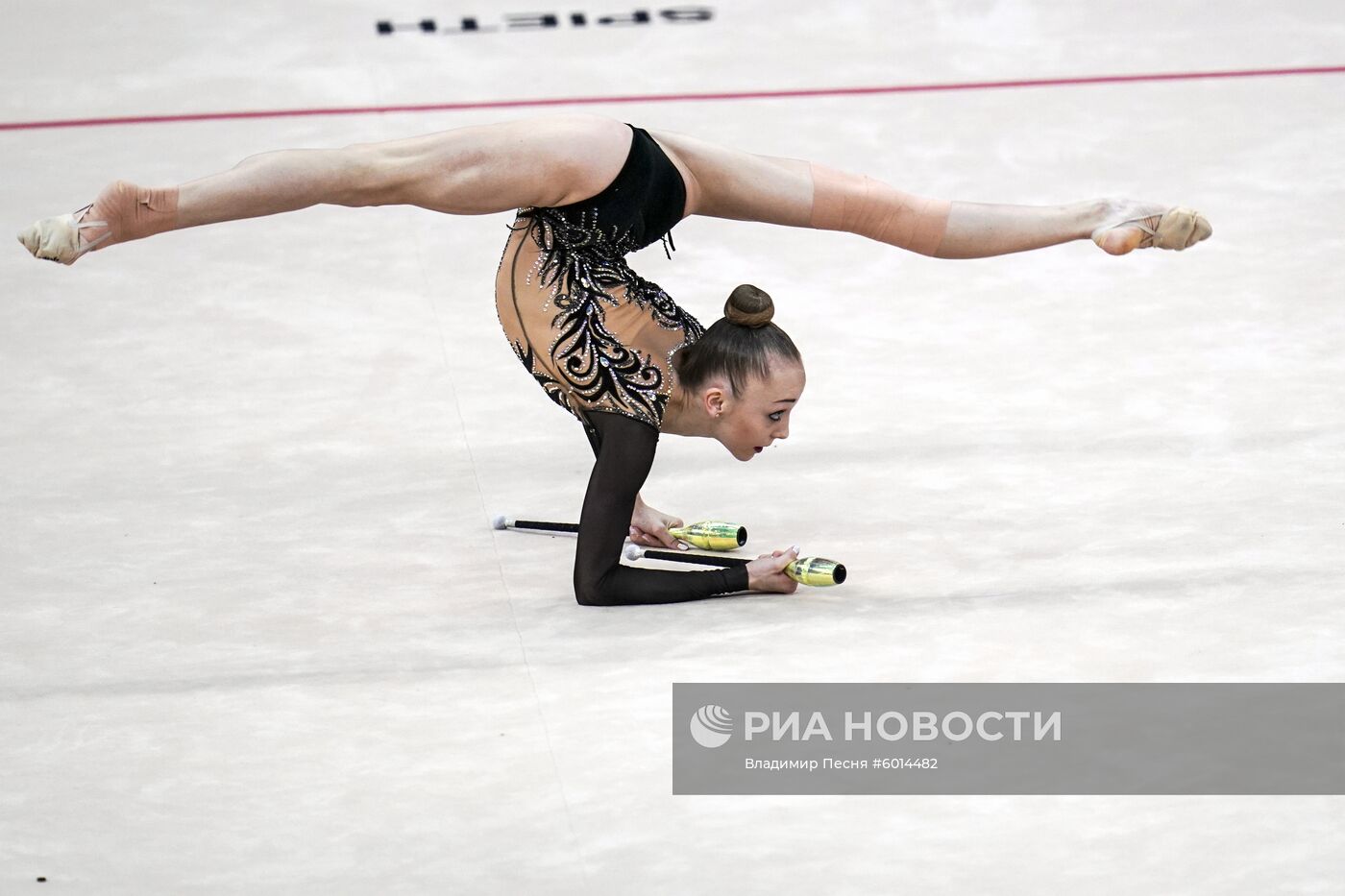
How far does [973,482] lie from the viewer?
430 cm

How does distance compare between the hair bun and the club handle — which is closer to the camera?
the hair bun

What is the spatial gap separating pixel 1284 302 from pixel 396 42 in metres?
3.55

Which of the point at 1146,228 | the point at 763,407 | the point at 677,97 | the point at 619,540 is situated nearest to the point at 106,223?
the point at 619,540

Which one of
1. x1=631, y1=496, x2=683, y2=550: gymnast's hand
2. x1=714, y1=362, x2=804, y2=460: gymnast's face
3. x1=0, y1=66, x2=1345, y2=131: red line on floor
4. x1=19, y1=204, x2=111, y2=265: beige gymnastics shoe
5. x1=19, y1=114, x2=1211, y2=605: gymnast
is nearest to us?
x1=19, y1=204, x2=111, y2=265: beige gymnastics shoe

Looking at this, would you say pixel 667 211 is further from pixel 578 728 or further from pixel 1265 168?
pixel 1265 168

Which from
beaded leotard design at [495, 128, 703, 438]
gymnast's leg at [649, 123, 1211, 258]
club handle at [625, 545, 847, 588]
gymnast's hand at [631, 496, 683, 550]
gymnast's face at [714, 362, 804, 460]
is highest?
gymnast's leg at [649, 123, 1211, 258]

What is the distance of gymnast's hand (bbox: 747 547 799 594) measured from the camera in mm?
3717

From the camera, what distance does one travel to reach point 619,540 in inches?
142

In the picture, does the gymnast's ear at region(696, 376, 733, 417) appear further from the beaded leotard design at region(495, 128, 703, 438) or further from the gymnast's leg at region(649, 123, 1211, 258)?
the gymnast's leg at region(649, 123, 1211, 258)

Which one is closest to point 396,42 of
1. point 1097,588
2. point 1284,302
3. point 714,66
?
point 714,66

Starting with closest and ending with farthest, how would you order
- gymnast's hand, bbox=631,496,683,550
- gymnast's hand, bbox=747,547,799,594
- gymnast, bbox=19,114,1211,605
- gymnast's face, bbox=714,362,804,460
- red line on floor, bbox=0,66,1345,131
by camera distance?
gymnast, bbox=19,114,1211,605 → gymnast's face, bbox=714,362,804,460 → gymnast's hand, bbox=747,547,799,594 → gymnast's hand, bbox=631,496,683,550 → red line on floor, bbox=0,66,1345,131

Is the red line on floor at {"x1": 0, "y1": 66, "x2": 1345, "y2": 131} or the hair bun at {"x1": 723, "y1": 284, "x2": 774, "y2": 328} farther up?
the hair bun at {"x1": 723, "y1": 284, "x2": 774, "y2": 328}

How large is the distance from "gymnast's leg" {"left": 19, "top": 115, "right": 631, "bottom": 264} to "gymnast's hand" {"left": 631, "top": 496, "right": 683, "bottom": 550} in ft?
2.42

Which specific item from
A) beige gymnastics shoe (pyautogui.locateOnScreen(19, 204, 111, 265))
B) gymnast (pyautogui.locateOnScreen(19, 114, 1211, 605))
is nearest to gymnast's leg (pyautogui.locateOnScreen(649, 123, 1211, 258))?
gymnast (pyautogui.locateOnScreen(19, 114, 1211, 605))
